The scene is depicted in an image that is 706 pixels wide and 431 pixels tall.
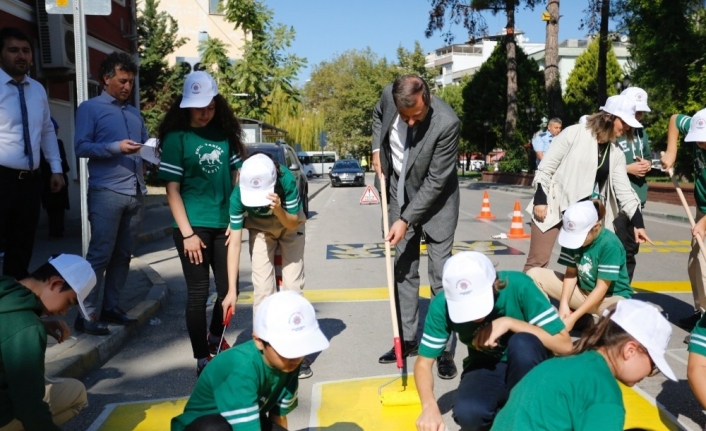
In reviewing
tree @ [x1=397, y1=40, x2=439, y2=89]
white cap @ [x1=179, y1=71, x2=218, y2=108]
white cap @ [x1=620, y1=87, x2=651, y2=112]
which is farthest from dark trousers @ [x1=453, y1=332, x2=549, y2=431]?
tree @ [x1=397, y1=40, x2=439, y2=89]

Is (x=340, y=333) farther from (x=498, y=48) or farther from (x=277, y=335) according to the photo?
(x=498, y=48)

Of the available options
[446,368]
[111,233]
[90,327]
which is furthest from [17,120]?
[446,368]

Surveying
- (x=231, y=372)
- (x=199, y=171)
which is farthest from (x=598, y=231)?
(x=231, y=372)

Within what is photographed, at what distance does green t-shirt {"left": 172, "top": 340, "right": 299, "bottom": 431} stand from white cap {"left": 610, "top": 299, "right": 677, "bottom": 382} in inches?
55.9

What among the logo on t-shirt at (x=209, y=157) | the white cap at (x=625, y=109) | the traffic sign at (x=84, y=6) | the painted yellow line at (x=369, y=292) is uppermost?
the traffic sign at (x=84, y=6)

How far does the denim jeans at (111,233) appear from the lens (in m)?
5.64

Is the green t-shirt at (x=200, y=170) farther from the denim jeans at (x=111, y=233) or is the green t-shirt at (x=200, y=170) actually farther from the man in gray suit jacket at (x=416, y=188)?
the man in gray suit jacket at (x=416, y=188)

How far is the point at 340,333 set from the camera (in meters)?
6.43

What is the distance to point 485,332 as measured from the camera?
362 cm

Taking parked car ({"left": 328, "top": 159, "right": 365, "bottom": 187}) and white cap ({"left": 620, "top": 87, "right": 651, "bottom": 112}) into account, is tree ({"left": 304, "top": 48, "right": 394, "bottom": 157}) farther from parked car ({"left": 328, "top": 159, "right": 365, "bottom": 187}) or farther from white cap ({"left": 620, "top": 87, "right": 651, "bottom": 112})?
white cap ({"left": 620, "top": 87, "right": 651, "bottom": 112})

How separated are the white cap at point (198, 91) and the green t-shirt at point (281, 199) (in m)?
0.62

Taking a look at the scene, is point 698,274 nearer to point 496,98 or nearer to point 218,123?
point 218,123

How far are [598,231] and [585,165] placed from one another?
31.6 inches

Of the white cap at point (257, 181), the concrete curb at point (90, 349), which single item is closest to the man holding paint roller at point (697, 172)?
the white cap at point (257, 181)
